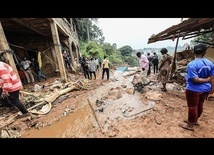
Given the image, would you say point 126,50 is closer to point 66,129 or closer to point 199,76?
point 66,129

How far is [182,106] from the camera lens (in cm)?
382

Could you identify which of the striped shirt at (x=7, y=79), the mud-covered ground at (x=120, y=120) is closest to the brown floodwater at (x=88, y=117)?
the mud-covered ground at (x=120, y=120)

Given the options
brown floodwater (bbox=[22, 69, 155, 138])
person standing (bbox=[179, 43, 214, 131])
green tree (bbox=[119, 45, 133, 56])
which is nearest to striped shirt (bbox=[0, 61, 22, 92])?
brown floodwater (bbox=[22, 69, 155, 138])

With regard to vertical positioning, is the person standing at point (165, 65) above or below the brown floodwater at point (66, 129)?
above

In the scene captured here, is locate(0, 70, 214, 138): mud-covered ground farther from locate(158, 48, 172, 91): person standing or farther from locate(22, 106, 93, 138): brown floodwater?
locate(158, 48, 172, 91): person standing

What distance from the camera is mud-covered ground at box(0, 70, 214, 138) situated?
279 centimetres

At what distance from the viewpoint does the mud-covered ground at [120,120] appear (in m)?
2.79

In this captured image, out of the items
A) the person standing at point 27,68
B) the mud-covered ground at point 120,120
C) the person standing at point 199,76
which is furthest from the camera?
the person standing at point 27,68

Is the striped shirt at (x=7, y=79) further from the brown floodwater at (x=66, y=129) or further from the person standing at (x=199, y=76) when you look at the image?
the person standing at (x=199, y=76)

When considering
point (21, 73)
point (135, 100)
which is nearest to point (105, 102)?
point (135, 100)

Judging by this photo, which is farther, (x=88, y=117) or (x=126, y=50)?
(x=126, y=50)

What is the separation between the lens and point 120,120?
3.38 metres

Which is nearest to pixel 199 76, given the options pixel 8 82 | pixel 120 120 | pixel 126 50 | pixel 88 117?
pixel 120 120
